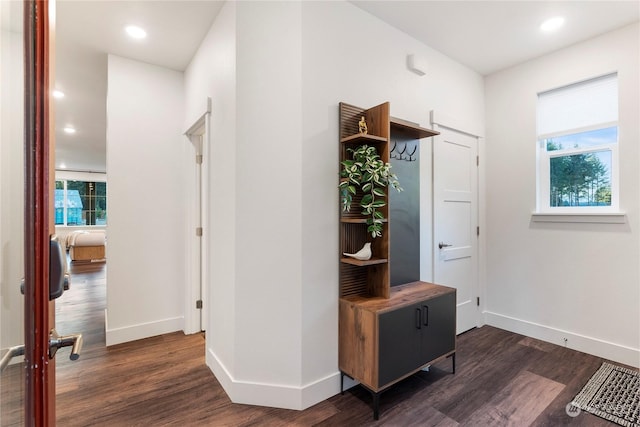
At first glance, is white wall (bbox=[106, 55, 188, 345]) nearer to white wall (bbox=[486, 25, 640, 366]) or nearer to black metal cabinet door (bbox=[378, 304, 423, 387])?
black metal cabinet door (bbox=[378, 304, 423, 387])

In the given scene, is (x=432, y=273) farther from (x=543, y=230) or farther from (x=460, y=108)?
(x=460, y=108)

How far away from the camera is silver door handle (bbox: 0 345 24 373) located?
0.78m

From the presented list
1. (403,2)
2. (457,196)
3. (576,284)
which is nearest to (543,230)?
(576,284)

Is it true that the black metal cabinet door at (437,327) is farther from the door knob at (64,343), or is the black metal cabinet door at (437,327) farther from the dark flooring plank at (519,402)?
the door knob at (64,343)

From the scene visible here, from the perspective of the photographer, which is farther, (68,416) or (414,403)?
(414,403)

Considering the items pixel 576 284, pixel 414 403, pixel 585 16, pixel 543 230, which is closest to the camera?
pixel 414 403

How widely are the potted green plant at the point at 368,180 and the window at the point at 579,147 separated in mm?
2116

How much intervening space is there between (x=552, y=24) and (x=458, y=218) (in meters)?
1.87

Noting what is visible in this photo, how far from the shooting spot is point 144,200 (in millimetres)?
3119

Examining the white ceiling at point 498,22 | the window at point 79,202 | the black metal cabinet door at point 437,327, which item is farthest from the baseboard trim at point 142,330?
the window at point 79,202

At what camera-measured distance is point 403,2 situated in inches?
89.9

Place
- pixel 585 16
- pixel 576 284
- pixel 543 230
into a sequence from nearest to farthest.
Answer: pixel 585 16
pixel 576 284
pixel 543 230

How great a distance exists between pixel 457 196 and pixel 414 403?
204 centimetres

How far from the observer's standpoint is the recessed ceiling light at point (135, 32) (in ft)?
8.35
